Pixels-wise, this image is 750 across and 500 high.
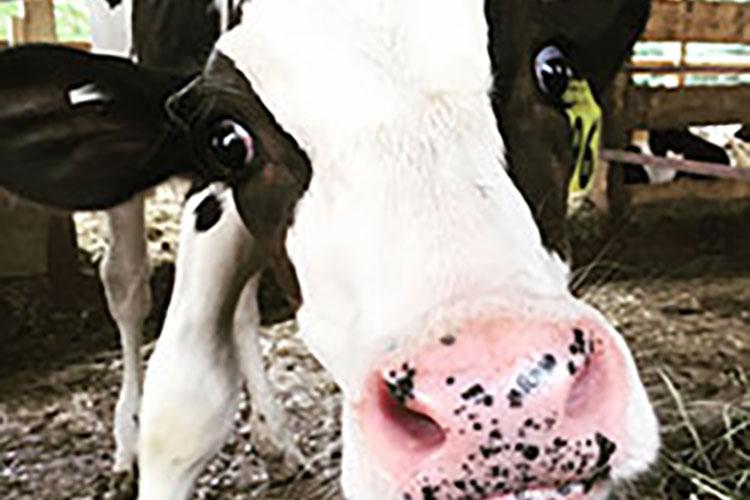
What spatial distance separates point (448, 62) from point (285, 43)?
0.76 ft

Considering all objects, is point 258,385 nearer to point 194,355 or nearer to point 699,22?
point 194,355

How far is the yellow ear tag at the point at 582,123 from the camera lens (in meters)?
1.96

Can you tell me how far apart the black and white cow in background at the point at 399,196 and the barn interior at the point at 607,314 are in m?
0.48

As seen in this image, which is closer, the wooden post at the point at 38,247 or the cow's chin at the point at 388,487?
the cow's chin at the point at 388,487

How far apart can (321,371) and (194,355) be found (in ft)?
6.03

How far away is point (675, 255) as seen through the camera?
6.15 metres

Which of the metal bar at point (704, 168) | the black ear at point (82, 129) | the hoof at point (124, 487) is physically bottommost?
the hoof at point (124, 487)

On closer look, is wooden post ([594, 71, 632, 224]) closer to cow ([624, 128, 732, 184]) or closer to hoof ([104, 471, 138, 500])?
cow ([624, 128, 732, 184])

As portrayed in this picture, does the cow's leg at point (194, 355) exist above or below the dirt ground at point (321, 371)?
above

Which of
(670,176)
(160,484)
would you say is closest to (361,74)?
(160,484)

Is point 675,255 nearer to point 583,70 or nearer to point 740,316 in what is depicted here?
point 740,316

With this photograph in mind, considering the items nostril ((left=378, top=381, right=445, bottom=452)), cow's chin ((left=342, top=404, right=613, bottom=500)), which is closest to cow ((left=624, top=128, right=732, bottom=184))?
cow's chin ((left=342, top=404, right=613, bottom=500))

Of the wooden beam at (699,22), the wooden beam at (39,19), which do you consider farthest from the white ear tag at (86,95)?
the wooden beam at (699,22)

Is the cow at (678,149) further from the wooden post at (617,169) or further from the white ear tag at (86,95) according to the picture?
the white ear tag at (86,95)
